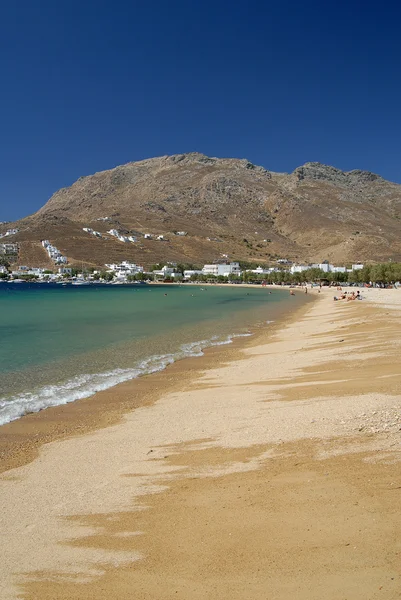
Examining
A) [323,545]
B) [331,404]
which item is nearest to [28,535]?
[323,545]

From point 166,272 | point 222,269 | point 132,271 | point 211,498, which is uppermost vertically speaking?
point 132,271

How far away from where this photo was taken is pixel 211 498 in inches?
230

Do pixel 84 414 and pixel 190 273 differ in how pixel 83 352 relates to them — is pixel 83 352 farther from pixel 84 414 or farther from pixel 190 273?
pixel 190 273

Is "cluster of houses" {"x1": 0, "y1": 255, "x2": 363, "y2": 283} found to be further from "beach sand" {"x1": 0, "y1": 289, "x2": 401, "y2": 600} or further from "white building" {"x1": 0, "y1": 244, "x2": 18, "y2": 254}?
"beach sand" {"x1": 0, "y1": 289, "x2": 401, "y2": 600}

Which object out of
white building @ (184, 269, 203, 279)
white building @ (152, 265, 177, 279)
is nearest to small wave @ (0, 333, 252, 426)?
white building @ (152, 265, 177, 279)

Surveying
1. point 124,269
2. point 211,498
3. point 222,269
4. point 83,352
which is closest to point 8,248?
point 124,269

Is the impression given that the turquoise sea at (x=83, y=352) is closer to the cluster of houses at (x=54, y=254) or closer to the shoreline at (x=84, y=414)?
the shoreline at (x=84, y=414)

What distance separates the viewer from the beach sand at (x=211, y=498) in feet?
14.1

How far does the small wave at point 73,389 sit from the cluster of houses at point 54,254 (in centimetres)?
16407

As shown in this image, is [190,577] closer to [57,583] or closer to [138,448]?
[57,583]

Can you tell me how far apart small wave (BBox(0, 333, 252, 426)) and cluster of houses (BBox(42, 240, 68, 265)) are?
16407 centimetres

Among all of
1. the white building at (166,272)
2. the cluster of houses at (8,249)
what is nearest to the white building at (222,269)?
the white building at (166,272)

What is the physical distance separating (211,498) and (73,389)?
9.20m

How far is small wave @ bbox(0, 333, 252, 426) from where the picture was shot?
11.8 m
